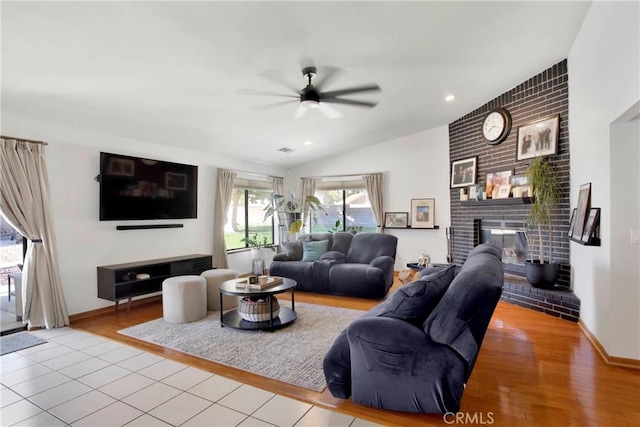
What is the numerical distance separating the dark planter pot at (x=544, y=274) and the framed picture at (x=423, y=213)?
2.29 meters

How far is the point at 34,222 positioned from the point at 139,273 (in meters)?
1.31

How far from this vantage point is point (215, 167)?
6.07m

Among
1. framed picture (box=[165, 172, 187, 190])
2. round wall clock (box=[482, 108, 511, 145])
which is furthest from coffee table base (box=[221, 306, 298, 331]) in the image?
round wall clock (box=[482, 108, 511, 145])

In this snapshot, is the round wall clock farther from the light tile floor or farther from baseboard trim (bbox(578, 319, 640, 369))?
the light tile floor

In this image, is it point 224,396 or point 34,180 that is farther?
point 34,180

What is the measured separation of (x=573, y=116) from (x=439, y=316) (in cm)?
339

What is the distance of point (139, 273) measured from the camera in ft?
14.7

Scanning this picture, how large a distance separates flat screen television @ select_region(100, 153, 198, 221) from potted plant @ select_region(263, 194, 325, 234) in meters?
2.03

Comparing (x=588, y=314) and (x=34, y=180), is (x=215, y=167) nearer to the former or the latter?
(x=34, y=180)

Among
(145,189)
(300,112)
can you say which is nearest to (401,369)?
(300,112)

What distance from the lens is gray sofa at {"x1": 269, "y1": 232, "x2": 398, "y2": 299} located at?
15.8ft

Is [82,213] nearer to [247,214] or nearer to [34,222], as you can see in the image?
[34,222]

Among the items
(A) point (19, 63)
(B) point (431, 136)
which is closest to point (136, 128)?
(A) point (19, 63)

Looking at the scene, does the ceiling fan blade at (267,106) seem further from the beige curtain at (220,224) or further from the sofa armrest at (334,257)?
the sofa armrest at (334,257)
